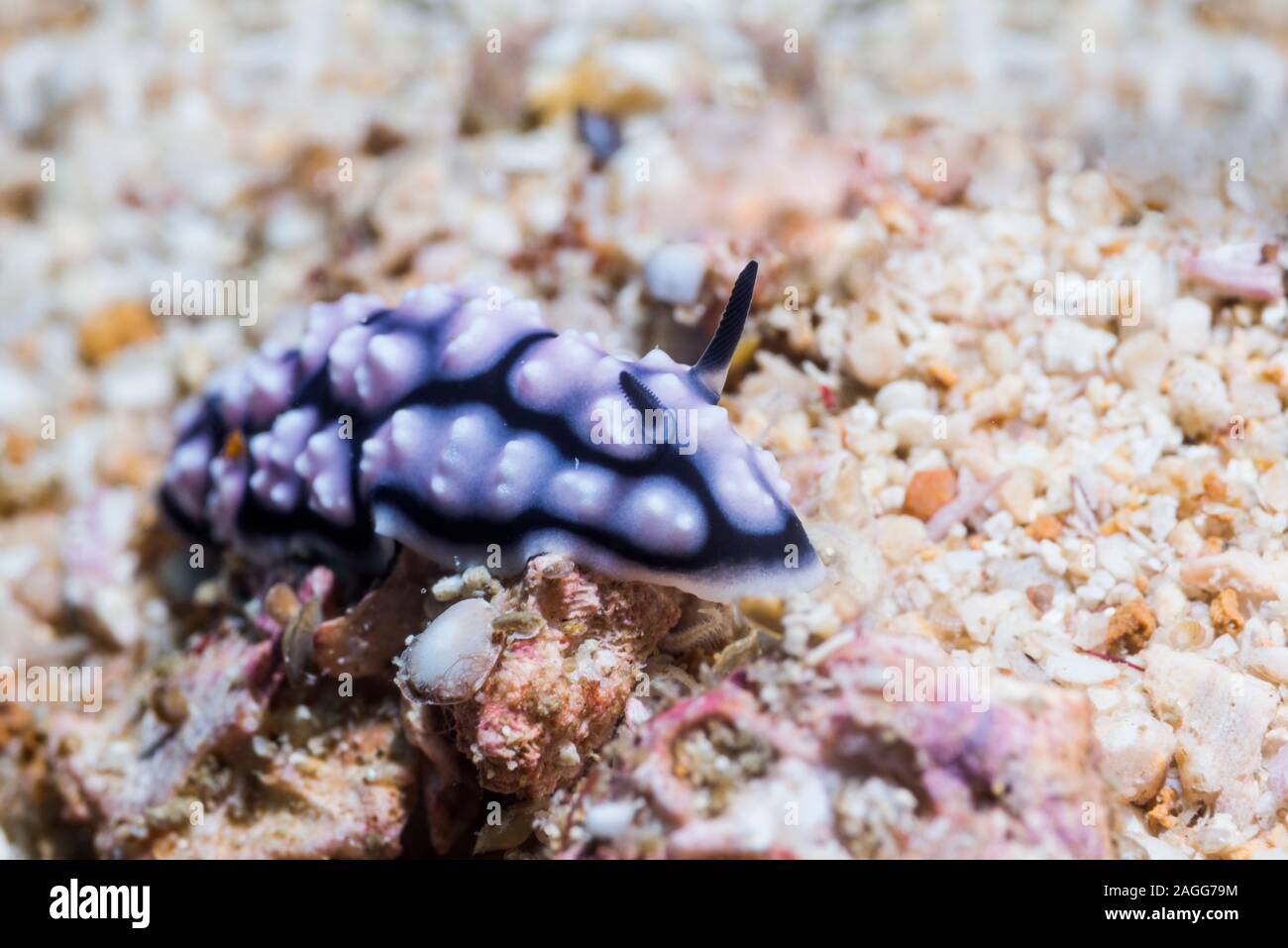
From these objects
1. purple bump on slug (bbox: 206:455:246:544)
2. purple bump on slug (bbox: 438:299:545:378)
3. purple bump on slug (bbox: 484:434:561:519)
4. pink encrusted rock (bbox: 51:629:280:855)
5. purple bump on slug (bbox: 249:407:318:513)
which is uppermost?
purple bump on slug (bbox: 438:299:545:378)

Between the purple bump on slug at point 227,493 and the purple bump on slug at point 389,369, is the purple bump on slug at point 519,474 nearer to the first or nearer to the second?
the purple bump on slug at point 389,369

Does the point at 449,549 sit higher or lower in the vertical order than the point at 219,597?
higher

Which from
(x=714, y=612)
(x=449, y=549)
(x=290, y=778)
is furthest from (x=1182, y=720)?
(x=290, y=778)

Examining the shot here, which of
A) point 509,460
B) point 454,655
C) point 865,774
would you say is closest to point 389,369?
point 509,460

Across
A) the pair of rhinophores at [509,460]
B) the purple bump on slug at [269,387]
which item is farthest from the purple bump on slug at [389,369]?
the purple bump on slug at [269,387]

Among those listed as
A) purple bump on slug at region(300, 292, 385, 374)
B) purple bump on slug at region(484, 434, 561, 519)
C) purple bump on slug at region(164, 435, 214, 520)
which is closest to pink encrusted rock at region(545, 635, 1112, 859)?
purple bump on slug at region(484, 434, 561, 519)

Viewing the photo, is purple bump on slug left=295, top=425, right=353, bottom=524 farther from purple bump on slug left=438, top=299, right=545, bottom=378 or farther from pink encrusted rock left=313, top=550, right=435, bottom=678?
purple bump on slug left=438, top=299, right=545, bottom=378
